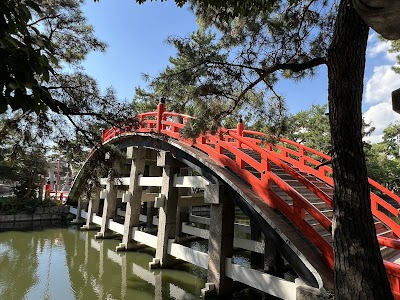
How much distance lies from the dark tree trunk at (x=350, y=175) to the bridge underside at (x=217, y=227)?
124 centimetres

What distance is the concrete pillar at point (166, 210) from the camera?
303 inches

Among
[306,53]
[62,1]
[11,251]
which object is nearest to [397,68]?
[306,53]

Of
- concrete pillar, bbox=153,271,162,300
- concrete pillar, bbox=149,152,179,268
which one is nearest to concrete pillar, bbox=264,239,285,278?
concrete pillar, bbox=149,152,179,268

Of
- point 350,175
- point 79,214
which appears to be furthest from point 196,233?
point 79,214

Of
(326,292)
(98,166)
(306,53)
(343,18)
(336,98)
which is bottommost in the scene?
(326,292)

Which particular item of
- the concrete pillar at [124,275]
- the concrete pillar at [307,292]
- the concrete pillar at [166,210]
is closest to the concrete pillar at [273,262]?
the concrete pillar at [166,210]

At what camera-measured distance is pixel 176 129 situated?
8.10 m

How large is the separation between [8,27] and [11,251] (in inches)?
421

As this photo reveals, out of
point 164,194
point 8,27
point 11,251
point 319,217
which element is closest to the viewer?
point 8,27

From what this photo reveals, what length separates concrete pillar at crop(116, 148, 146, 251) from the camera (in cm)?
936

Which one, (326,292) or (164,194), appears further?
(164,194)

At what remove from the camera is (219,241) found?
605 cm

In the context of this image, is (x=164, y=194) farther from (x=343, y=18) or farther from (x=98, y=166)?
(x=343, y=18)

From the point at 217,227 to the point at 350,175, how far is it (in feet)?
11.7
